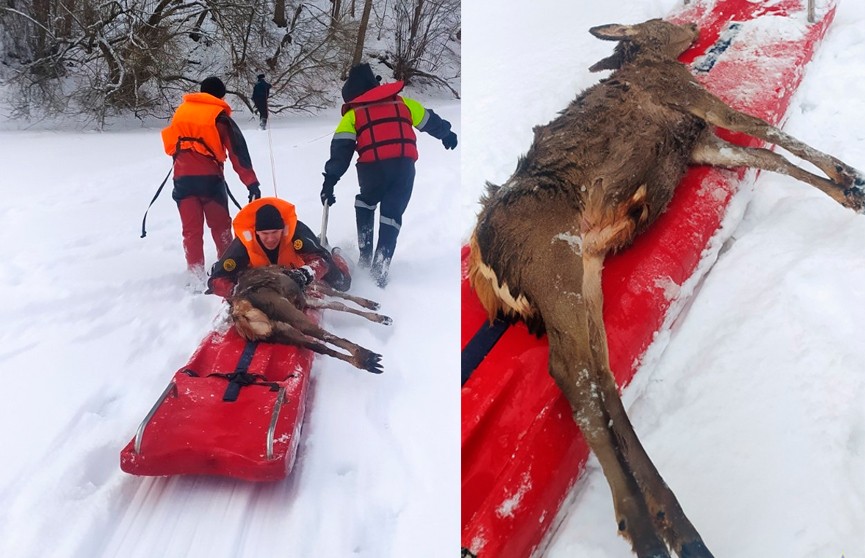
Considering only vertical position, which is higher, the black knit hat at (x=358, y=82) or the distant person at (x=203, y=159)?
the black knit hat at (x=358, y=82)

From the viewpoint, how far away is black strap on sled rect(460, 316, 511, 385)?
1109 millimetres

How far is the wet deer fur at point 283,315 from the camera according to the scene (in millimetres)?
1072

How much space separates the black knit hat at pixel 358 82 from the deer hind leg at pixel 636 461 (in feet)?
2.02

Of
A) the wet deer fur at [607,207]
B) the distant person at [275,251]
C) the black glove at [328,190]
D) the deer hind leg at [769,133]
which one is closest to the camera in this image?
the wet deer fur at [607,207]

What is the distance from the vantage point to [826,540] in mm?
878

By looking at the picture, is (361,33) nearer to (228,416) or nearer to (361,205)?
(361,205)

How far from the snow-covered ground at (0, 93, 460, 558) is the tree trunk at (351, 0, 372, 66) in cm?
17

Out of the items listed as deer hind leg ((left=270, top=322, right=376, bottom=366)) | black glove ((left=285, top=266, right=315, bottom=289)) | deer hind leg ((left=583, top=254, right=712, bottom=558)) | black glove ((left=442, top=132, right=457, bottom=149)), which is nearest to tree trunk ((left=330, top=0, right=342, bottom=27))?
black glove ((left=442, top=132, right=457, bottom=149))

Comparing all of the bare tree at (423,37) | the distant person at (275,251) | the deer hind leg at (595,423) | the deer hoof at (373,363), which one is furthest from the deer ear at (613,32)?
the deer hoof at (373,363)

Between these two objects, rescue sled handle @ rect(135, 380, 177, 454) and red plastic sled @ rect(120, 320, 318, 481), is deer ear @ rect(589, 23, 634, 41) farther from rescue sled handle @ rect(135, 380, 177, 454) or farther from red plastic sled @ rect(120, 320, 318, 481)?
rescue sled handle @ rect(135, 380, 177, 454)

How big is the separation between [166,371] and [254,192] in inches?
14.7

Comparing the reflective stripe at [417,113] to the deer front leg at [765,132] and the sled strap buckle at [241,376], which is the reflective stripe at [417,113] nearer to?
the sled strap buckle at [241,376]

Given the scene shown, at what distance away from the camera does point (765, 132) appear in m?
1.59

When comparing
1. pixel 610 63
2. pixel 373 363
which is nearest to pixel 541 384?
pixel 373 363
